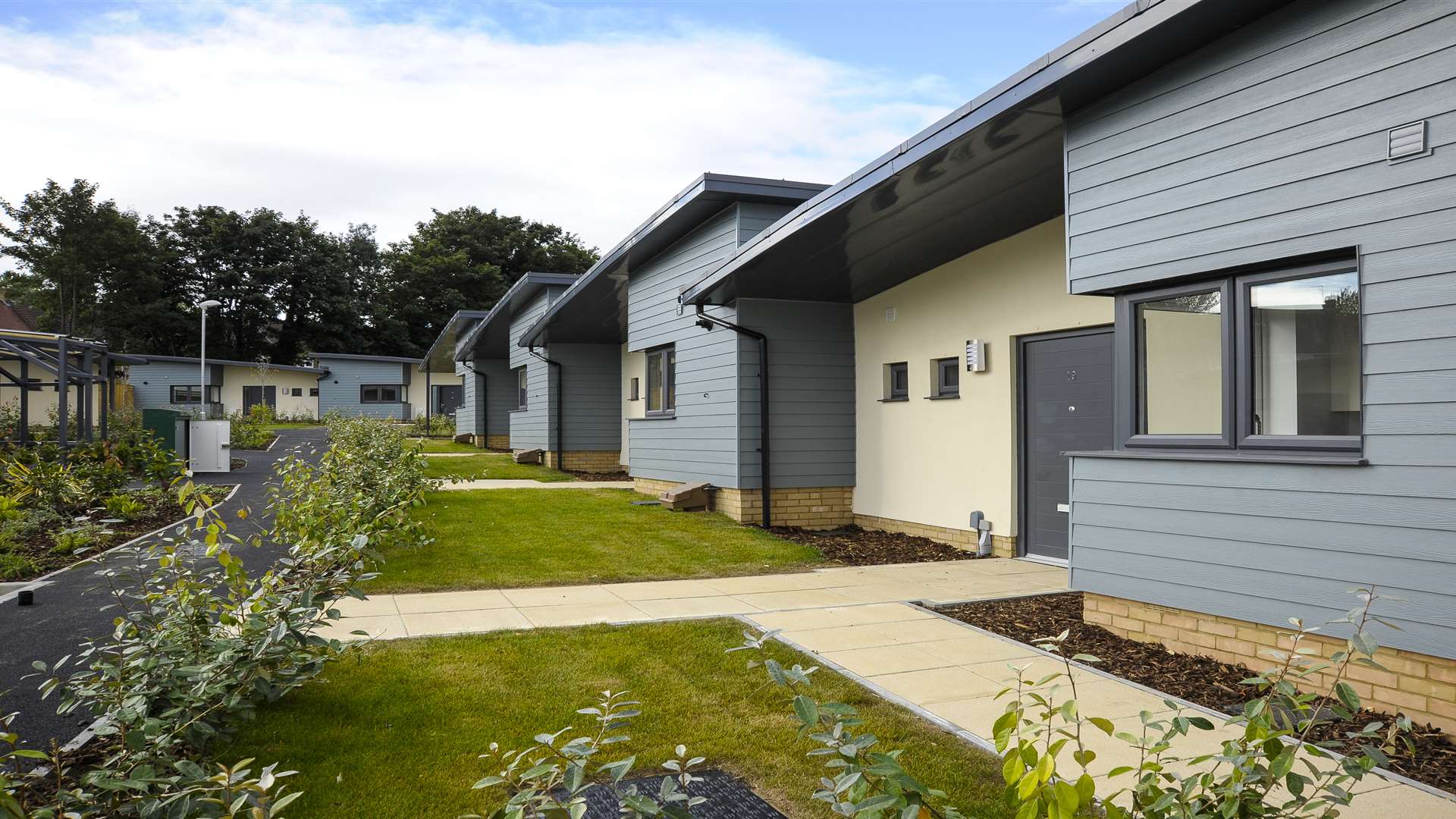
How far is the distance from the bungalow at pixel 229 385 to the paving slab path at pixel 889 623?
39.3 m

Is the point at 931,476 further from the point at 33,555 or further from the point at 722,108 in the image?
the point at 722,108

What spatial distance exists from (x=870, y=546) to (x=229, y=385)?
4241cm

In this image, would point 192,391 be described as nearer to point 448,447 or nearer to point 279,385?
point 279,385

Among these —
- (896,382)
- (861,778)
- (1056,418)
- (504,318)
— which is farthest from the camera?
(504,318)

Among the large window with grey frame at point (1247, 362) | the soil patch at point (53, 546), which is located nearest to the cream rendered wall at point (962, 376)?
the large window with grey frame at point (1247, 362)

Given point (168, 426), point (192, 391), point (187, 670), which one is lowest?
point (187, 670)

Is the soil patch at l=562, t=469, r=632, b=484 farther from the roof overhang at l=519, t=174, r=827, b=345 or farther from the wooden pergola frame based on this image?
the wooden pergola frame

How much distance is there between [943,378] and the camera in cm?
973

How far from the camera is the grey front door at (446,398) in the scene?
4409cm

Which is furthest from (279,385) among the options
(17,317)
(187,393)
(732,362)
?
(732,362)

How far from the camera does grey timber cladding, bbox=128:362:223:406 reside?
1607 inches

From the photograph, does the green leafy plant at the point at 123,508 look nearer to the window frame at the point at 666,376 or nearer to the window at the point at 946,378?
the window frame at the point at 666,376

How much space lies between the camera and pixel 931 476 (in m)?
9.80

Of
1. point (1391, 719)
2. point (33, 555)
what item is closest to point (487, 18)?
point (33, 555)
